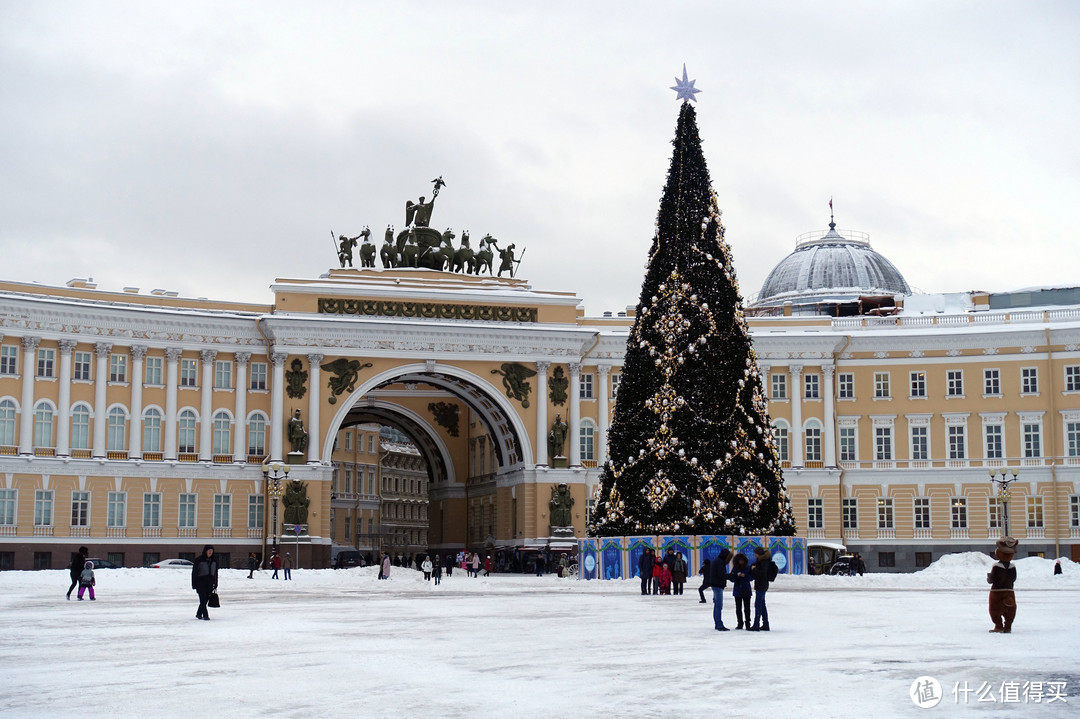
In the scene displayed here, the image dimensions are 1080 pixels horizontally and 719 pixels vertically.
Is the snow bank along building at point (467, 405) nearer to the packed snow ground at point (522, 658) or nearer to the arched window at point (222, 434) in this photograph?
the arched window at point (222, 434)

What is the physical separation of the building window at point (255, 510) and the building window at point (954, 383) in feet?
118

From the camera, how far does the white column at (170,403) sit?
66.4 m

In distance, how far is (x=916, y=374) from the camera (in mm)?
72375

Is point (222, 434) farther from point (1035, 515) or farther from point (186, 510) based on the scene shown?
point (1035, 515)

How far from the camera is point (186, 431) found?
67.4 metres

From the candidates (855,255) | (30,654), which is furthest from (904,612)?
(855,255)

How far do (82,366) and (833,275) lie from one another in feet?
172

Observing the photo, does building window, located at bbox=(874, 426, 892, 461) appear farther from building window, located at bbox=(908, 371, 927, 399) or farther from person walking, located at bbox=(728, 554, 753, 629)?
person walking, located at bbox=(728, 554, 753, 629)

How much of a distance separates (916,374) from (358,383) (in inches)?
1160

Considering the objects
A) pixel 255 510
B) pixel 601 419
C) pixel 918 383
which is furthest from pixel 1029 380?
pixel 255 510

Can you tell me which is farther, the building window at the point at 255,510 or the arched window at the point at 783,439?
the arched window at the point at 783,439

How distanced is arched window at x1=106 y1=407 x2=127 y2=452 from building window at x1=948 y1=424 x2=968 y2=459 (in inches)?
1662

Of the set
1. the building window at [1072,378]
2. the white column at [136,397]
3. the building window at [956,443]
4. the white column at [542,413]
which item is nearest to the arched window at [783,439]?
the building window at [956,443]

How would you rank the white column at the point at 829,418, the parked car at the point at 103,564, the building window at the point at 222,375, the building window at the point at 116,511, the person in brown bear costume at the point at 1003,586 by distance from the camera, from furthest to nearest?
1. the white column at the point at 829,418
2. the building window at the point at 222,375
3. the building window at the point at 116,511
4. the parked car at the point at 103,564
5. the person in brown bear costume at the point at 1003,586
